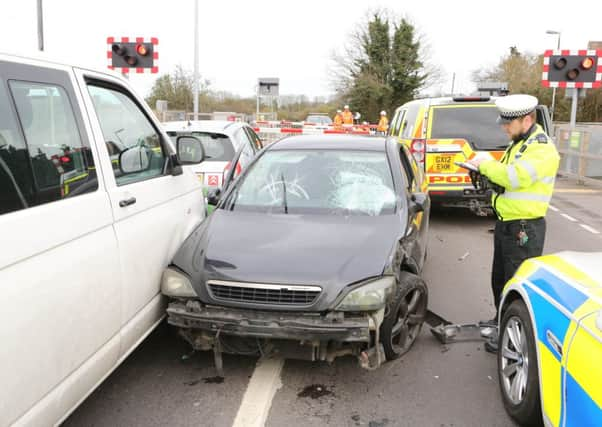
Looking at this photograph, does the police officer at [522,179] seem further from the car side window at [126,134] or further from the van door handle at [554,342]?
the car side window at [126,134]

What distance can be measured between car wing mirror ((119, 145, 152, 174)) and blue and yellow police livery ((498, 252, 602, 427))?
7.99 ft

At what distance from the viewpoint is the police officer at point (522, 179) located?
4.01 m

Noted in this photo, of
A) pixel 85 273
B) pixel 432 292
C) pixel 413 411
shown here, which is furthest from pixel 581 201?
pixel 85 273

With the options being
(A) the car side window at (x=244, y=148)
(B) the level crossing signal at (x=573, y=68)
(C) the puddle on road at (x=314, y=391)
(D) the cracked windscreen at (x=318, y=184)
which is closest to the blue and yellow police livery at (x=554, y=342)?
(C) the puddle on road at (x=314, y=391)

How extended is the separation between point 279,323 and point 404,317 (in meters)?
1.10

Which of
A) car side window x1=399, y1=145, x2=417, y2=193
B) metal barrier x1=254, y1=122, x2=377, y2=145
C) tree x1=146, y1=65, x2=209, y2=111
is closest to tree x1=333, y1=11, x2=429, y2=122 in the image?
tree x1=146, y1=65, x2=209, y2=111

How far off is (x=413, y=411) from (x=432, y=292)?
7.68 feet

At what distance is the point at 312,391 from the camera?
360cm

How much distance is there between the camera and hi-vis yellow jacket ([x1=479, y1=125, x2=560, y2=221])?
4.00 metres

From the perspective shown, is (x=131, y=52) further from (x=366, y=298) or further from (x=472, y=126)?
(x=366, y=298)

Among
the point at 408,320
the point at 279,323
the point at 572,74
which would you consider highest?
the point at 572,74

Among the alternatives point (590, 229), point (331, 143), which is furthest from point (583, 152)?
point (331, 143)

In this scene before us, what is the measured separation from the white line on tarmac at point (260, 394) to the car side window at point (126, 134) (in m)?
1.49

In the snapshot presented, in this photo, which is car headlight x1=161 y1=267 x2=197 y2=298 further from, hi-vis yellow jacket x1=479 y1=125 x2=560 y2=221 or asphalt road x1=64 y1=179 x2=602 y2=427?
hi-vis yellow jacket x1=479 y1=125 x2=560 y2=221
